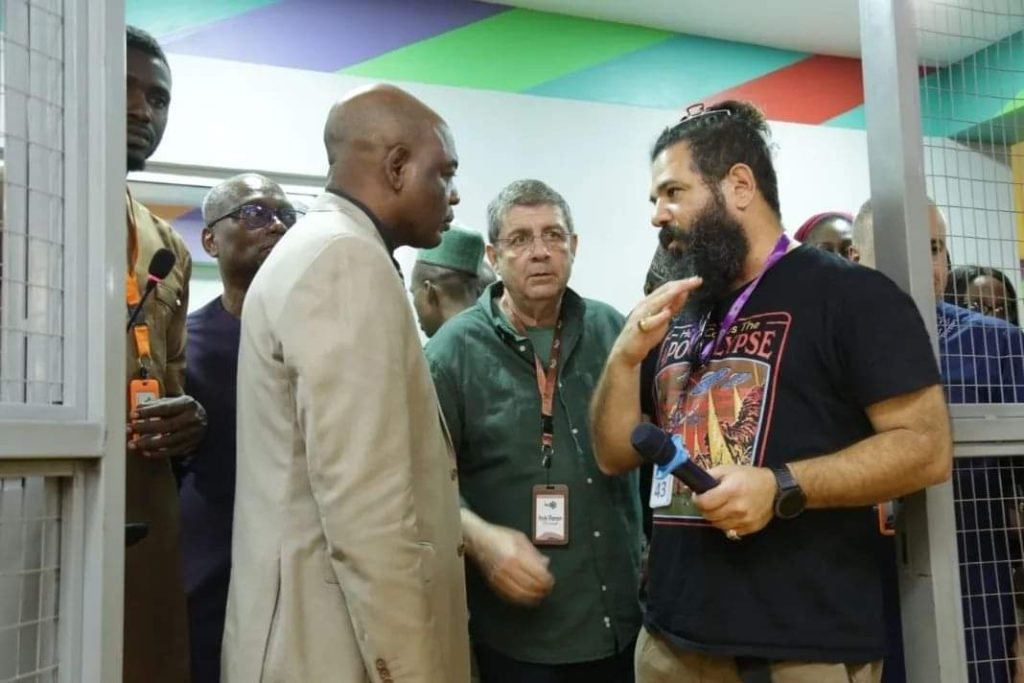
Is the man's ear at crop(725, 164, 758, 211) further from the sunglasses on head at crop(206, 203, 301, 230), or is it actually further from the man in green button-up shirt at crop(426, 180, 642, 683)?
the sunglasses on head at crop(206, 203, 301, 230)

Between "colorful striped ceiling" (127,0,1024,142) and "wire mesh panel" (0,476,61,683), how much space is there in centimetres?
298

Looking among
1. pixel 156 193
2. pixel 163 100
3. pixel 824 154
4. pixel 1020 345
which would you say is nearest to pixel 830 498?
pixel 1020 345

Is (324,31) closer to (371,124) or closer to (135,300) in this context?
(135,300)

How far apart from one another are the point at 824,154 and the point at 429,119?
3.88 metres

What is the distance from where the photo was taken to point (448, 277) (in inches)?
118

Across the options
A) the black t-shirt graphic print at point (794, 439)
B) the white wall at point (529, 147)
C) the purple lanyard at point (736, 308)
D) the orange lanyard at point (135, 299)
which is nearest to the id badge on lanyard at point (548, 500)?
the black t-shirt graphic print at point (794, 439)

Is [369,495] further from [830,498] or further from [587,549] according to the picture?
[587,549]

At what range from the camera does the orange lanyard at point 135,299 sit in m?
1.62

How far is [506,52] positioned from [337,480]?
3.52 m

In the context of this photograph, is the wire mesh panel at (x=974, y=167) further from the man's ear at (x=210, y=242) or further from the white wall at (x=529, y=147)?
the white wall at (x=529, y=147)

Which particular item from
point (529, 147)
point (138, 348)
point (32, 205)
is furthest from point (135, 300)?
point (529, 147)

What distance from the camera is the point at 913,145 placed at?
60.5 inches

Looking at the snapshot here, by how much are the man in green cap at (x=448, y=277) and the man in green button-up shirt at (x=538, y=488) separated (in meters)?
0.73

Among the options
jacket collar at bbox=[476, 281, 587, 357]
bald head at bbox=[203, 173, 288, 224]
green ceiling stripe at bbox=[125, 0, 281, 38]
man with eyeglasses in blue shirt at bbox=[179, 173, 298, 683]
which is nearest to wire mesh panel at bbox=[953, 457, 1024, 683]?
jacket collar at bbox=[476, 281, 587, 357]
